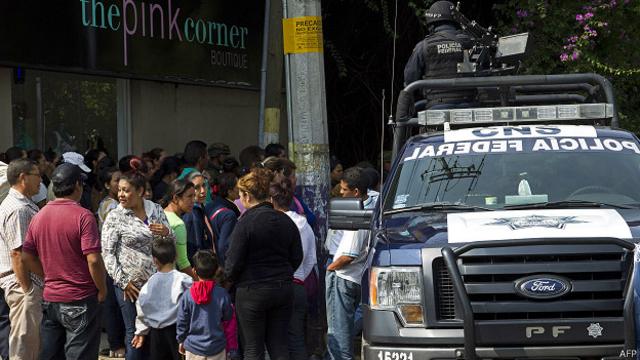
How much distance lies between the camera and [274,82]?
14430 mm

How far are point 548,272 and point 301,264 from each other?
11.1 ft

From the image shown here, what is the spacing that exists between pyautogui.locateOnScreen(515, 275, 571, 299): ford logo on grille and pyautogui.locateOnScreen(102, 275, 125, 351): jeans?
4851 mm

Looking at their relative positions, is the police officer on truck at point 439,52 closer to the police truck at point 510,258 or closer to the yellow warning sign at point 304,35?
the yellow warning sign at point 304,35

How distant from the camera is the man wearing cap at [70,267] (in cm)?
830

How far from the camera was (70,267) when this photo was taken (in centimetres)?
834

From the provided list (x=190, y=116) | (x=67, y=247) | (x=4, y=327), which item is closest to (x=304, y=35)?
(x=67, y=247)

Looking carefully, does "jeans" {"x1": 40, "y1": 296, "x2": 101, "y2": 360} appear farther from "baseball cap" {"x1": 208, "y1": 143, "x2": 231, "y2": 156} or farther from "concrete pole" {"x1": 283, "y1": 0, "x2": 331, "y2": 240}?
"baseball cap" {"x1": 208, "y1": 143, "x2": 231, "y2": 156}

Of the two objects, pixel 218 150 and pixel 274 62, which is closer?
pixel 218 150

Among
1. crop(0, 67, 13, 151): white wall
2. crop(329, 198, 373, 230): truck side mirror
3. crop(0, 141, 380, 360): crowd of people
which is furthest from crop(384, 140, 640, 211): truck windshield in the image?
crop(0, 67, 13, 151): white wall

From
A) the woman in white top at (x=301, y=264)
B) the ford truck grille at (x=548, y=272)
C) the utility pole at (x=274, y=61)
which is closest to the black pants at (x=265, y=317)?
the woman in white top at (x=301, y=264)

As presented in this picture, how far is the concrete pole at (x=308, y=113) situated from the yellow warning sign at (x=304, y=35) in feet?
0.12

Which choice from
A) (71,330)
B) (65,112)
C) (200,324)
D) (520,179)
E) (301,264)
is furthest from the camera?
(65,112)

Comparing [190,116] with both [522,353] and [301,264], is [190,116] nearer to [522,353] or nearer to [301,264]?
[301,264]

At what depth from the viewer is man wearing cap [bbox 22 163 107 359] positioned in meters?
8.30
